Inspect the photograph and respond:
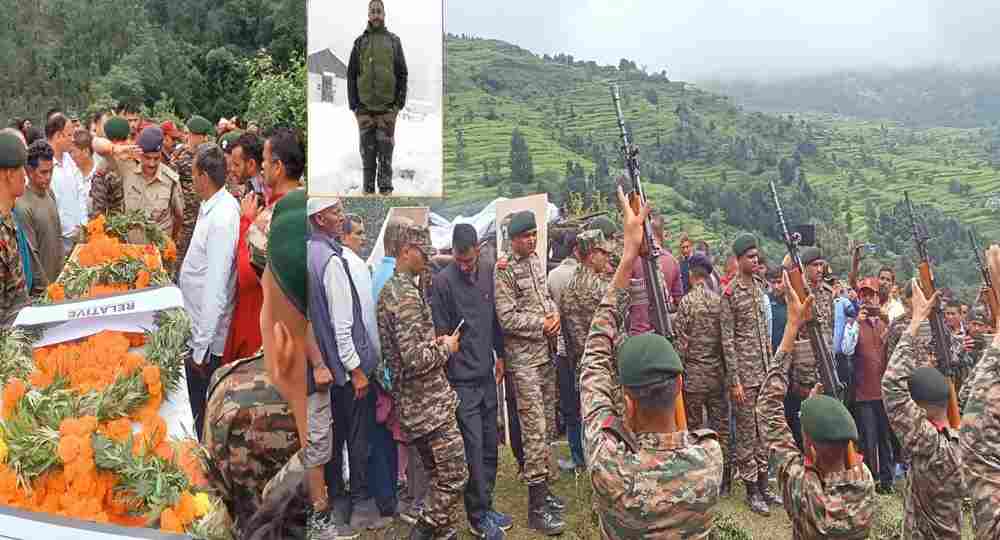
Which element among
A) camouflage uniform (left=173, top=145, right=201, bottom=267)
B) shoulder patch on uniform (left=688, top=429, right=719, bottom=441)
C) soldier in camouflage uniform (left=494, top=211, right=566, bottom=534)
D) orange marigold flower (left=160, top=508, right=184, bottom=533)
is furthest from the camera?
camouflage uniform (left=173, top=145, right=201, bottom=267)

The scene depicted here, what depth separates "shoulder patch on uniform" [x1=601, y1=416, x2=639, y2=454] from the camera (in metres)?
3.14

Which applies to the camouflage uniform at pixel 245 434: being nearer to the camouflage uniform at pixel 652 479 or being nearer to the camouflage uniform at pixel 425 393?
the camouflage uniform at pixel 425 393

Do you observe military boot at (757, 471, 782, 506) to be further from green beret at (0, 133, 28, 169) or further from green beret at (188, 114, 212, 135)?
green beret at (188, 114, 212, 135)

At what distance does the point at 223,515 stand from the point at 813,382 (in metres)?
2.29

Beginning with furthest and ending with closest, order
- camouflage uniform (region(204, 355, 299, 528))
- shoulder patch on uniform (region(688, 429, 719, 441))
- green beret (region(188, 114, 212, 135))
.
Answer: green beret (region(188, 114, 212, 135)), shoulder patch on uniform (region(688, 429, 719, 441)), camouflage uniform (region(204, 355, 299, 528))

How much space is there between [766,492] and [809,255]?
102cm

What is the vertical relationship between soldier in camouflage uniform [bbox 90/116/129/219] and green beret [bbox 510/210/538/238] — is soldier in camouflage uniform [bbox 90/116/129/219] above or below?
below

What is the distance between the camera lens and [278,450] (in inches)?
109

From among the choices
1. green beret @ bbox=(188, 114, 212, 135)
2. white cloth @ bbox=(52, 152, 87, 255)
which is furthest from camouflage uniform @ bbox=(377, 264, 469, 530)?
green beret @ bbox=(188, 114, 212, 135)

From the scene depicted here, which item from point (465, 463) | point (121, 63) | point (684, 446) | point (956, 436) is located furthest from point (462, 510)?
point (121, 63)

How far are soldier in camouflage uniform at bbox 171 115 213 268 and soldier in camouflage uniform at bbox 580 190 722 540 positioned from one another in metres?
4.35

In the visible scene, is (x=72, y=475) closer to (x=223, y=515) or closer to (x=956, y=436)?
(x=223, y=515)

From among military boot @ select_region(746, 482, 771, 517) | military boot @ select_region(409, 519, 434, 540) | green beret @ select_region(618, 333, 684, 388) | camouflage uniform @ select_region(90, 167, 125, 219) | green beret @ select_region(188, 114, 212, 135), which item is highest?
green beret @ select_region(188, 114, 212, 135)

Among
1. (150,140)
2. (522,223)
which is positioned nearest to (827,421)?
(522,223)
